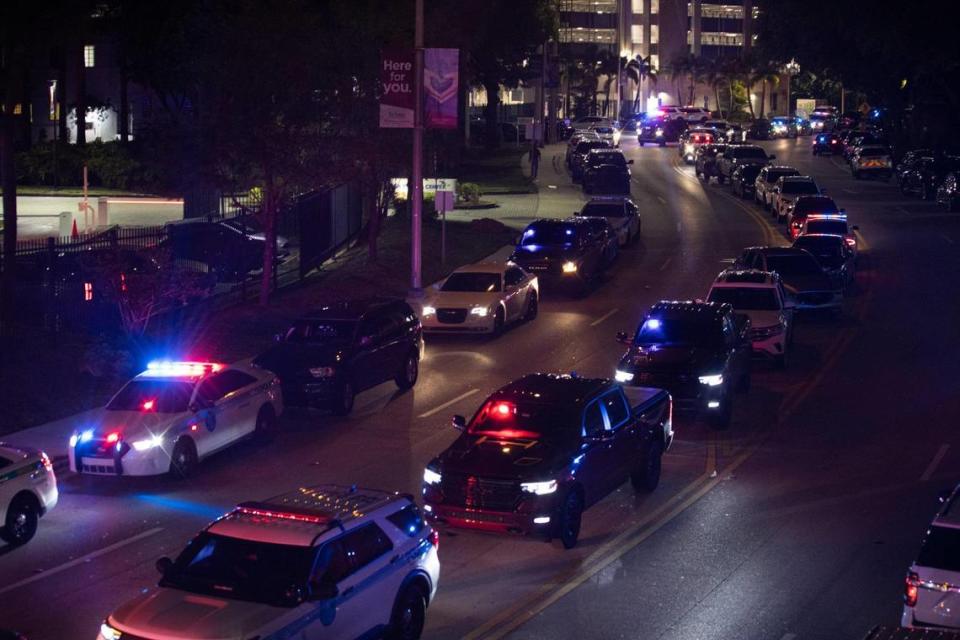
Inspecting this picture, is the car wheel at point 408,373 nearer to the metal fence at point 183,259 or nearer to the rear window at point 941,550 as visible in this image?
the metal fence at point 183,259

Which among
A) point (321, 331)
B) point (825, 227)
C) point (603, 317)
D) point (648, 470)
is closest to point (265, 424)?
point (321, 331)

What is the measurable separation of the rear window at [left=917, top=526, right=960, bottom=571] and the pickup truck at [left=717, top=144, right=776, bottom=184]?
4973 cm

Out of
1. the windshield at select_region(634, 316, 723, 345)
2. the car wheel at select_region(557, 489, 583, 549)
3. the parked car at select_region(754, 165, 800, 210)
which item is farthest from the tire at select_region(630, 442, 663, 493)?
the parked car at select_region(754, 165, 800, 210)

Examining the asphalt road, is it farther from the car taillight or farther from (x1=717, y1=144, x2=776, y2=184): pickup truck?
(x1=717, y1=144, x2=776, y2=184): pickup truck

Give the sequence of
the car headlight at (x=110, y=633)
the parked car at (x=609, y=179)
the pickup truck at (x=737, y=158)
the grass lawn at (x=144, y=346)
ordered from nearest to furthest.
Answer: the car headlight at (x=110, y=633), the grass lawn at (x=144, y=346), the parked car at (x=609, y=179), the pickup truck at (x=737, y=158)

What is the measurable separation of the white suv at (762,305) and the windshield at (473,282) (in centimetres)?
509

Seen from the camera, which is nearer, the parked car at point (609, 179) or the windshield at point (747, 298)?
the windshield at point (747, 298)

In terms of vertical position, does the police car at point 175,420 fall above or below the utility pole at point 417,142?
below

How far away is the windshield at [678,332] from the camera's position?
72.9ft

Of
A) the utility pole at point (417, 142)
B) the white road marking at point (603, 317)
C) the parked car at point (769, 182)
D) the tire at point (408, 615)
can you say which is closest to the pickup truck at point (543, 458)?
the tire at point (408, 615)

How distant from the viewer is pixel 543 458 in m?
15.3

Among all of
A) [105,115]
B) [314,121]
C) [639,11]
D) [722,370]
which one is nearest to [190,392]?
[722,370]

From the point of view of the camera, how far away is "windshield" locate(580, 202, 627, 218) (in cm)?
4309

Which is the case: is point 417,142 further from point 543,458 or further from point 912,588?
point 912,588
